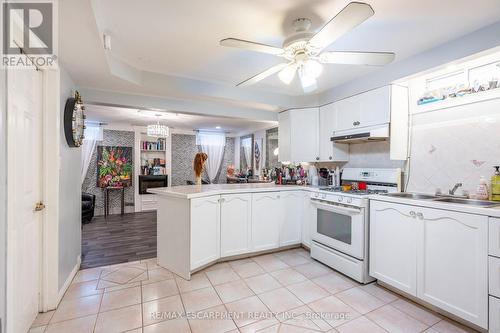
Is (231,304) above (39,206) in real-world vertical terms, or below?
below

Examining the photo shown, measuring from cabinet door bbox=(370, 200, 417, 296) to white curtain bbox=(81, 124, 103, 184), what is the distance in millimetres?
6029

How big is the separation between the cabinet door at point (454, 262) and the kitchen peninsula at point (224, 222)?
1.36 metres

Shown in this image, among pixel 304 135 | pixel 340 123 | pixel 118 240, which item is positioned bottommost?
pixel 118 240

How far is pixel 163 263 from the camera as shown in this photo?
9.16 feet

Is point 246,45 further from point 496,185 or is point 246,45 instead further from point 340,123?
point 496,185

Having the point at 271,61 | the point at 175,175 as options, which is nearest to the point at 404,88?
the point at 271,61

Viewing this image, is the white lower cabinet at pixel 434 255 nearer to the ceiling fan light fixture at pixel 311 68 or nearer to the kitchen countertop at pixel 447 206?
the kitchen countertop at pixel 447 206

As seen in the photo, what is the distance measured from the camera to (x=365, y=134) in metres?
2.72

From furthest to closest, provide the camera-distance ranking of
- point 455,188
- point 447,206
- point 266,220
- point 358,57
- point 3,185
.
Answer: point 266,220, point 455,188, point 447,206, point 358,57, point 3,185

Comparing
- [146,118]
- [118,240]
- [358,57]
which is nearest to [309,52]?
[358,57]

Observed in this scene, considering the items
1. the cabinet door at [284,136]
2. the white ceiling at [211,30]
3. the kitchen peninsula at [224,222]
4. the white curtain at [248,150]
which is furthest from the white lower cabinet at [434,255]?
the white curtain at [248,150]

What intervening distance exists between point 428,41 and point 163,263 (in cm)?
351

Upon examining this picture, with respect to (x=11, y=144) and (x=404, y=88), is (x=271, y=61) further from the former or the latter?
(x=11, y=144)

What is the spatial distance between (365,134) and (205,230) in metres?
2.14
